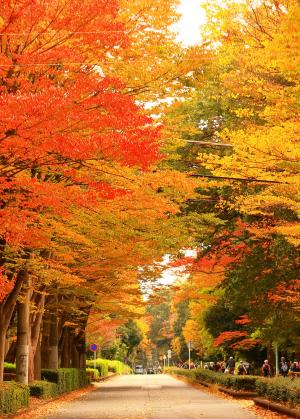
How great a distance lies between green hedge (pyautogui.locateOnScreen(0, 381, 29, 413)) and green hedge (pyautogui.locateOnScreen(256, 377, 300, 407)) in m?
7.04

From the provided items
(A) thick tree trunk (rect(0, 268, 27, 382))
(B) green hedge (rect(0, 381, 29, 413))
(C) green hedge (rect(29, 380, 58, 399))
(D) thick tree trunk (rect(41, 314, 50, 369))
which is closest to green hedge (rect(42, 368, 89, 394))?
(D) thick tree trunk (rect(41, 314, 50, 369))

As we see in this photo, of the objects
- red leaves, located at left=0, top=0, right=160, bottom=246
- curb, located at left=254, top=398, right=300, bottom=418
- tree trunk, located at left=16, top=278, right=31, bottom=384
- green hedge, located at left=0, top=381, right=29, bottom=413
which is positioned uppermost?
red leaves, located at left=0, top=0, right=160, bottom=246

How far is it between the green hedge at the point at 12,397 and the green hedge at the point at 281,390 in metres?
7.04

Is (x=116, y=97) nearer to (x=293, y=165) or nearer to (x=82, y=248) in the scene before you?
(x=293, y=165)

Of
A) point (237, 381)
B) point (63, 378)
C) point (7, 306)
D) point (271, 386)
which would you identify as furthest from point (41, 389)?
point (271, 386)

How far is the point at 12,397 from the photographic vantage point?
2028 cm

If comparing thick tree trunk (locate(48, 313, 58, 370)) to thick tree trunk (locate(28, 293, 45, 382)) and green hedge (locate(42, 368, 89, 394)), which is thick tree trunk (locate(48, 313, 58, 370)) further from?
thick tree trunk (locate(28, 293, 45, 382))

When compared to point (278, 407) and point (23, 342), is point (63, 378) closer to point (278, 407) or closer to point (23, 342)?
point (23, 342)

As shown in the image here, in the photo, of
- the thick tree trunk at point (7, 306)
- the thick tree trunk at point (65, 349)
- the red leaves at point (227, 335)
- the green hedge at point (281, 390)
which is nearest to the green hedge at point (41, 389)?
the thick tree trunk at point (7, 306)

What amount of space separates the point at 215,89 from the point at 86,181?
1224cm

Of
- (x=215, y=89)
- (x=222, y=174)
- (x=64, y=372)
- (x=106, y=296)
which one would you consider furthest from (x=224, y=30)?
(x=64, y=372)

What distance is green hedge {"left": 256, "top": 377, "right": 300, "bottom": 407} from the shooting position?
19050 millimetres

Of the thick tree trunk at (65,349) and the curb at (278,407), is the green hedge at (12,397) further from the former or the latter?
the thick tree trunk at (65,349)

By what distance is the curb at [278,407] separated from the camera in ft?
59.2
